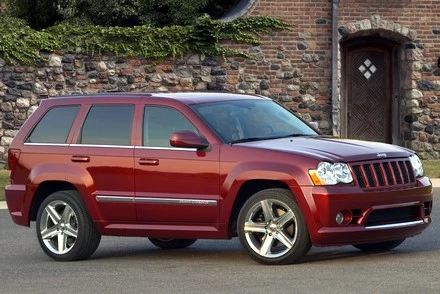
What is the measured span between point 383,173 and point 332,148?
522 millimetres

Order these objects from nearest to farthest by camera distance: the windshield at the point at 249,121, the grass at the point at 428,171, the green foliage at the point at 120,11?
the windshield at the point at 249,121, the grass at the point at 428,171, the green foliage at the point at 120,11

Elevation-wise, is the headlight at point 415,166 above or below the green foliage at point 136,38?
below

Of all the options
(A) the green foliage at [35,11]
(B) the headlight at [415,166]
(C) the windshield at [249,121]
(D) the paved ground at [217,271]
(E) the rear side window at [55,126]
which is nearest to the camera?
(D) the paved ground at [217,271]

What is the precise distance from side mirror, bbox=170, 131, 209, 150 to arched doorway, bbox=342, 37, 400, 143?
1772cm

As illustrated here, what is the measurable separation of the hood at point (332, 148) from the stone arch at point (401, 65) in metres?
16.0

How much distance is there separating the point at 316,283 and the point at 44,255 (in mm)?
3941

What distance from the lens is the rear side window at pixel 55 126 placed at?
13375mm

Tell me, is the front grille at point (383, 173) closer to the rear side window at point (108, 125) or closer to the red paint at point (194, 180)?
the red paint at point (194, 180)

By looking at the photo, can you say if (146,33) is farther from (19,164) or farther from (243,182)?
(243,182)

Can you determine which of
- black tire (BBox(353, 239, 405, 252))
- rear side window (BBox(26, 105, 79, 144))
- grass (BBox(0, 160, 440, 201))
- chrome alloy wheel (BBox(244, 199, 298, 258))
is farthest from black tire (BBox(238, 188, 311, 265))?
grass (BBox(0, 160, 440, 201))

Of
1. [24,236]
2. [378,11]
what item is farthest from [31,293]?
[378,11]

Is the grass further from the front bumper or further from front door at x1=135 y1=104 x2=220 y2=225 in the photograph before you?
the front bumper

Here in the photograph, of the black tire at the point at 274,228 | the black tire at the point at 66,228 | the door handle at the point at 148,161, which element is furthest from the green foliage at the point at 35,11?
the black tire at the point at 274,228

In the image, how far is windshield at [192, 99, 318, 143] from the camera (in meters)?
12.5
